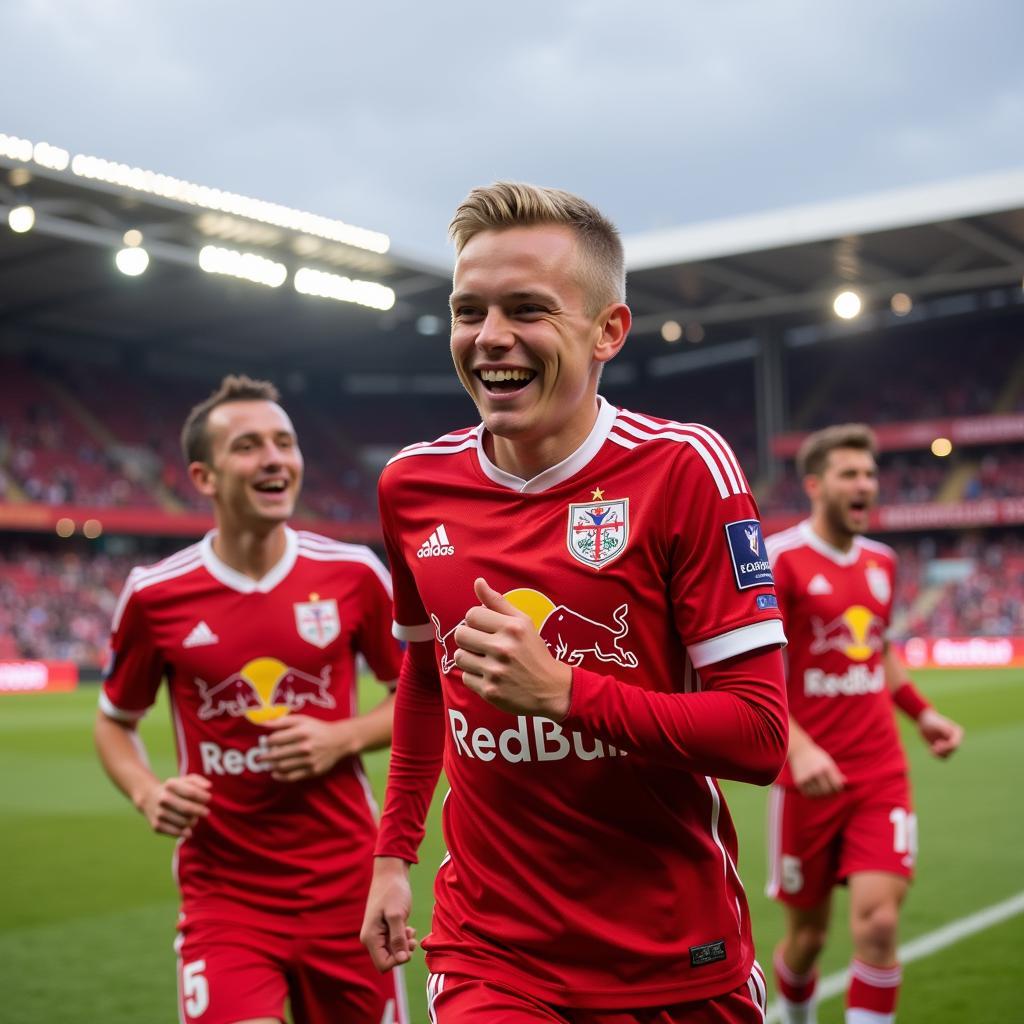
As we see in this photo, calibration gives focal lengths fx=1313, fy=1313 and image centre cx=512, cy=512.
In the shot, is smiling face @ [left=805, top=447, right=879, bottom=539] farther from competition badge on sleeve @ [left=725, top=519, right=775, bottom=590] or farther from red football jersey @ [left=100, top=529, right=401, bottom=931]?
competition badge on sleeve @ [left=725, top=519, right=775, bottom=590]

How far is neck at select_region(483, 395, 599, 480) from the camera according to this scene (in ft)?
8.10

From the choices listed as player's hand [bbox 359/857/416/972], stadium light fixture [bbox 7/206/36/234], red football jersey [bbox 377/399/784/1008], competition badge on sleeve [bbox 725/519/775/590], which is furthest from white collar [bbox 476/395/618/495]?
stadium light fixture [bbox 7/206/36/234]

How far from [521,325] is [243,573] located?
6.57ft

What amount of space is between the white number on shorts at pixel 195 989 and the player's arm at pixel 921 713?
2.95 metres

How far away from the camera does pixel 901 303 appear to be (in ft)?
133

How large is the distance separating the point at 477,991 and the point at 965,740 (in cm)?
1506

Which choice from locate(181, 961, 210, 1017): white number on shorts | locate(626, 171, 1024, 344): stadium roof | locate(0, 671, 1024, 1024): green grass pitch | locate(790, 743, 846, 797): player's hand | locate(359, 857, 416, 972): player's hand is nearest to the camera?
locate(359, 857, 416, 972): player's hand

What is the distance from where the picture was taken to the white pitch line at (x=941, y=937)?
236 inches

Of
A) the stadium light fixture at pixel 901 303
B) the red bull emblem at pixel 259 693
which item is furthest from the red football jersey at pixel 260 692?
the stadium light fixture at pixel 901 303

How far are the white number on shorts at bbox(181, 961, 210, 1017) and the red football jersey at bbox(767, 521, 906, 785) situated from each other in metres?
2.72

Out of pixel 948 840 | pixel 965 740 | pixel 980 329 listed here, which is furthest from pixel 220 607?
pixel 980 329

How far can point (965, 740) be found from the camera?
53.0 feet

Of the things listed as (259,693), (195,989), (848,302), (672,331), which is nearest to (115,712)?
(259,693)

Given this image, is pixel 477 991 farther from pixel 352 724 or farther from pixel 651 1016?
pixel 352 724
